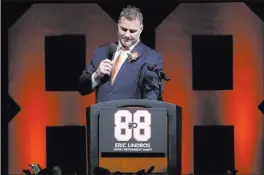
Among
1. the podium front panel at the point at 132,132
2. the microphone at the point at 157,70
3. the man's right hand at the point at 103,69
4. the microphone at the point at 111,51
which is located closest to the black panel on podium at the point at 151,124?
the podium front panel at the point at 132,132

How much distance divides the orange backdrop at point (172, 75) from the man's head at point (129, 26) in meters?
0.14

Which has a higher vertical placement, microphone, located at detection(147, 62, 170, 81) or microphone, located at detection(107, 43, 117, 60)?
microphone, located at detection(107, 43, 117, 60)

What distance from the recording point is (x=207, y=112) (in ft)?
22.5

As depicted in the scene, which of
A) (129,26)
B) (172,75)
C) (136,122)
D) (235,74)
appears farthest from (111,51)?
(235,74)

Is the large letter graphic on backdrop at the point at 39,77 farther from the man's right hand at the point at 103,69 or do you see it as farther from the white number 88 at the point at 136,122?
the white number 88 at the point at 136,122

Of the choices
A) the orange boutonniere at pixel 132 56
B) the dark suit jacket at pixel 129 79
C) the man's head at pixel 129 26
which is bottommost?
the dark suit jacket at pixel 129 79

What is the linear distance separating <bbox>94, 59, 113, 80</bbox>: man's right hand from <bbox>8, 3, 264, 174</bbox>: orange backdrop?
0.77 feet

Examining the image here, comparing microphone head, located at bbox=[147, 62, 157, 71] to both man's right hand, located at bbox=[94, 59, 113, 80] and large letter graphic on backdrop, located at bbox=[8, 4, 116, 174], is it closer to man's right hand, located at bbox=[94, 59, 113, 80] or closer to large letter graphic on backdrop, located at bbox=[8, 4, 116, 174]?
man's right hand, located at bbox=[94, 59, 113, 80]

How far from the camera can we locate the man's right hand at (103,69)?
664cm

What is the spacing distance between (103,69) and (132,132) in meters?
0.92

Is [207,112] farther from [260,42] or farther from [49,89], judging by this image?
[49,89]

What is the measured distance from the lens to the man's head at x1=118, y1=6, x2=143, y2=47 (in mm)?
6680

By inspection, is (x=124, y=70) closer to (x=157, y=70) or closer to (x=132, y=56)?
(x=132, y=56)

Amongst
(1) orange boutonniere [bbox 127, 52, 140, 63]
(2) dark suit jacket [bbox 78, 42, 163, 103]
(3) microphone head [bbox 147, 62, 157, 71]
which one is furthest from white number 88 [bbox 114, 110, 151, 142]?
(1) orange boutonniere [bbox 127, 52, 140, 63]
